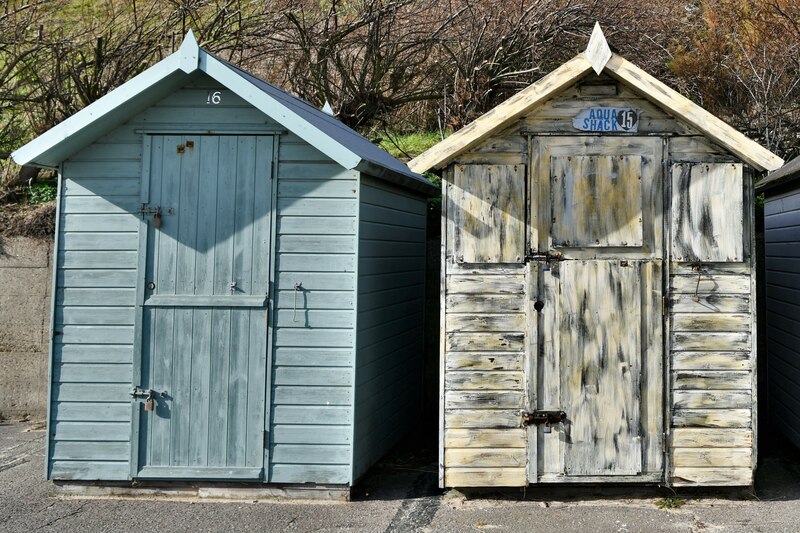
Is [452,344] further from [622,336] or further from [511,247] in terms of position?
[622,336]

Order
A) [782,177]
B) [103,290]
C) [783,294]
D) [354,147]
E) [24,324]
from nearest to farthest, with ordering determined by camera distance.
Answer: [103,290] → [354,147] → [782,177] → [783,294] → [24,324]

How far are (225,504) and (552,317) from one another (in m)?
2.89

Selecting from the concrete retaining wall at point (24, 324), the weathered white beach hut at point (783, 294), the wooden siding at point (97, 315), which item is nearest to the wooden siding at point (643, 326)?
the weathered white beach hut at point (783, 294)

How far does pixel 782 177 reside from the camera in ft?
21.9

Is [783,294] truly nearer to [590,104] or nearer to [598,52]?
[590,104]

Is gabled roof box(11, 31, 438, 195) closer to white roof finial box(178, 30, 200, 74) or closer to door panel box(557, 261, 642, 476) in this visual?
white roof finial box(178, 30, 200, 74)

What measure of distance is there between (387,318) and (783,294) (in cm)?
389

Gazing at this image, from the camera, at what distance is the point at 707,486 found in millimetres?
5355

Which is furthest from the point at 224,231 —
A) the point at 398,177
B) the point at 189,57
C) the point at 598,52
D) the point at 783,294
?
the point at 783,294

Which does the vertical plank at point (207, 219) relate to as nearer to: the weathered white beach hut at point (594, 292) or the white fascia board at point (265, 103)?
the white fascia board at point (265, 103)

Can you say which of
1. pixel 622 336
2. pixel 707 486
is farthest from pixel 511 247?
pixel 707 486

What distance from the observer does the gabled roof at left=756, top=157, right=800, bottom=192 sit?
6395mm

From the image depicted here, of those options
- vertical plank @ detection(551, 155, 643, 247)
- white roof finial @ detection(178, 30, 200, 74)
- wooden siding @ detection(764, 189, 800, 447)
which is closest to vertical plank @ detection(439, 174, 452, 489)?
vertical plank @ detection(551, 155, 643, 247)

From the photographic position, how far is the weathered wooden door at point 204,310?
217 inches
